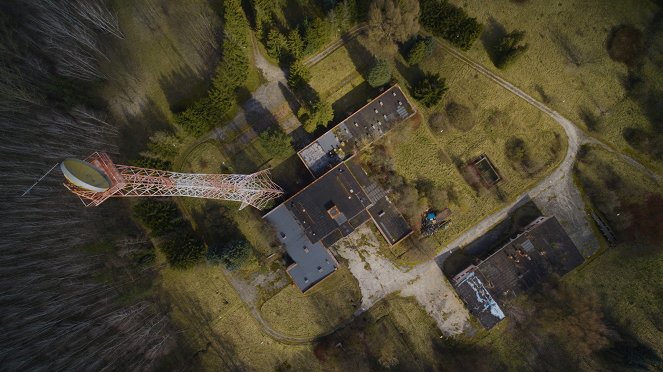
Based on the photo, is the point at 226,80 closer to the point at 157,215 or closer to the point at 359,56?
the point at 359,56

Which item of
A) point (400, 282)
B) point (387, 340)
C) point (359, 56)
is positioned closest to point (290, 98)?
point (359, 56)

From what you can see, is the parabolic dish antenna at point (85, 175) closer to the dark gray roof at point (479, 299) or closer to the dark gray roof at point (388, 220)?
the dark gray roof at point (388, 220)

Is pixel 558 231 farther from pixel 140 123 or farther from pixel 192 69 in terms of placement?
pixel 140 123

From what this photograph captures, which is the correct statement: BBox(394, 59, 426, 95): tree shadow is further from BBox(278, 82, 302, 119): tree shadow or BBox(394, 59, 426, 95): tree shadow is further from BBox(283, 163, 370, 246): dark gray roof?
BBox(283, 163, 370, 246): dark gray roof

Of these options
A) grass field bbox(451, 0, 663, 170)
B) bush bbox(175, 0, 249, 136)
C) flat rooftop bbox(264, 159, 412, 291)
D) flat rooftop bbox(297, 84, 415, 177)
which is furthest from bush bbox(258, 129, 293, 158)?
grass field bbox(451, 0, 663, 170)

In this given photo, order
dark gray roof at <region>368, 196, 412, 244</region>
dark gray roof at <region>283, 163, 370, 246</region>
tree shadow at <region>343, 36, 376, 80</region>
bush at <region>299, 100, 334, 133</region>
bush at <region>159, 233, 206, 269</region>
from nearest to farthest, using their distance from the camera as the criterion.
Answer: bush at <region>299, 100, 334, 133</region> → bush at <region>159, 233, 206, 269</region> → dark gray roof at <region>283, 163, 370, 246</region> → dark gray roof at <region>368, 196, 412, 244</region> → tree shadow at <region>343, 36, 376, 80</region>

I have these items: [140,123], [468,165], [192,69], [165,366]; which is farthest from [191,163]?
[468,165]
